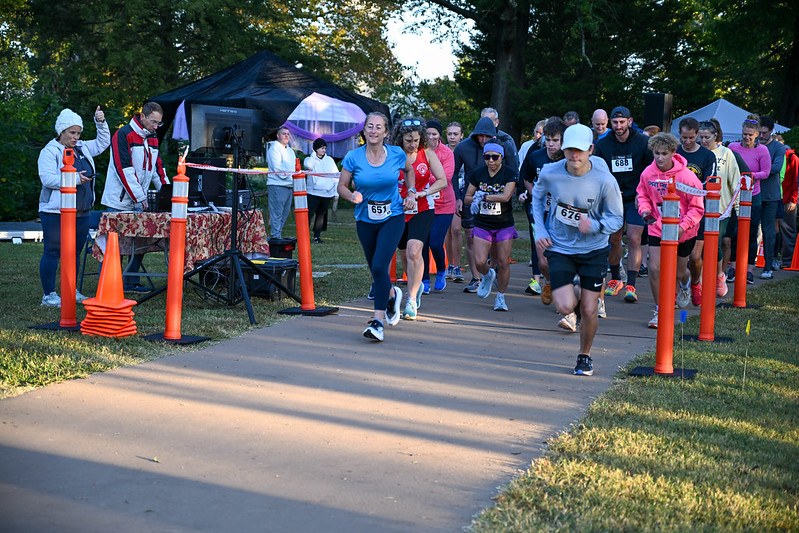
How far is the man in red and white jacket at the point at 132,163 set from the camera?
10078 mm

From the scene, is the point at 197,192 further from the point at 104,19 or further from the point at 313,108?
the point at 104,19

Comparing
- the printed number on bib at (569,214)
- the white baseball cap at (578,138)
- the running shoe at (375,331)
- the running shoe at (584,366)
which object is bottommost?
the running shoe at (584,366)

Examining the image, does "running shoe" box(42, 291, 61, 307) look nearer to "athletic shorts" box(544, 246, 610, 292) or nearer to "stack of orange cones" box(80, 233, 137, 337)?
"stack of orange cones" box(80, 233, 137, 337)

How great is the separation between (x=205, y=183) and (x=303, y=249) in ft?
7.42

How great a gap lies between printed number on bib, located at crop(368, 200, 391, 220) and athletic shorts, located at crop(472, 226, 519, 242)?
2.31 m

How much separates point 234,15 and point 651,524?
111ft

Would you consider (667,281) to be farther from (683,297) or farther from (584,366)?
(683,297)

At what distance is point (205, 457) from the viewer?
4.66 meters

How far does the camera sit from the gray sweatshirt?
686 cm

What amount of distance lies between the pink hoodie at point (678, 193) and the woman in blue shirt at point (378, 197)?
2449 millimetres

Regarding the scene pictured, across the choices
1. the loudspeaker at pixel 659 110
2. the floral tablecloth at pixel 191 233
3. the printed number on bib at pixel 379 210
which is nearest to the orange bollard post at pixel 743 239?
the loudspeaker at pixel 659 110

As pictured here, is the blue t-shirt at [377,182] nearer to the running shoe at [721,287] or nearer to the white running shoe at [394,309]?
the white running shoe at [394,309]

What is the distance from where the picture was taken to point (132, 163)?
10.2 meters

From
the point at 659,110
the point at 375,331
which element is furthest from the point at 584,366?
the point at 659,110
